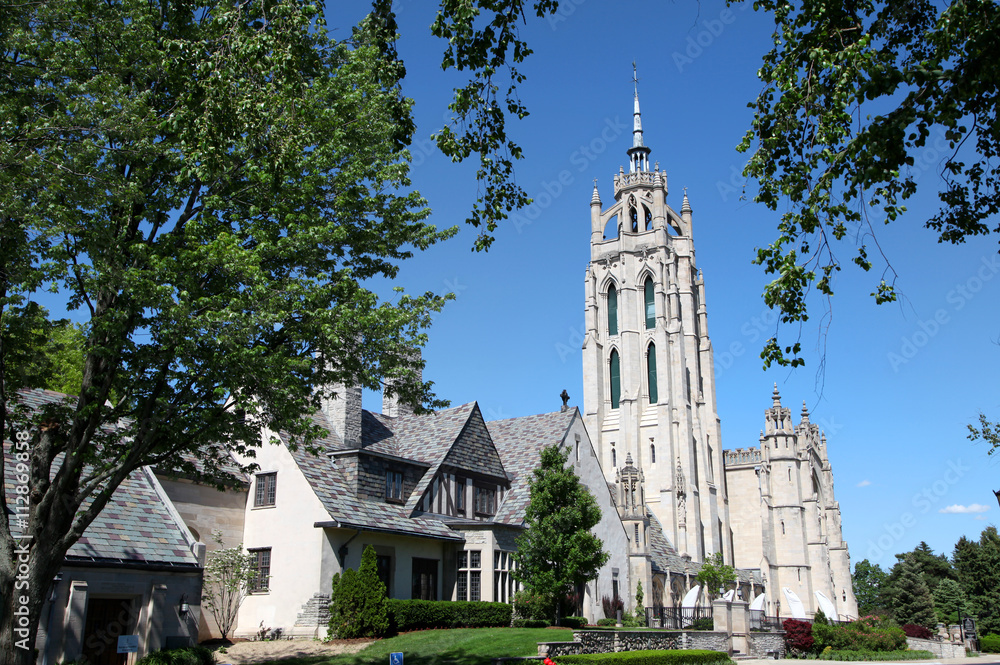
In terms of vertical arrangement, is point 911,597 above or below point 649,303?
below

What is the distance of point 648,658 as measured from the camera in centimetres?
2234

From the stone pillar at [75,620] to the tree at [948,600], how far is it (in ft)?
237

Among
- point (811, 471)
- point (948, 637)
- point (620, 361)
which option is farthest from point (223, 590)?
point (811, 471)

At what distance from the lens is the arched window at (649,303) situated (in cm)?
7088

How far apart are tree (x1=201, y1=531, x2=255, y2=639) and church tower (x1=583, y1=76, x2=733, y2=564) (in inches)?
1633

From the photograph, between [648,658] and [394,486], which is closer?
[648,658]


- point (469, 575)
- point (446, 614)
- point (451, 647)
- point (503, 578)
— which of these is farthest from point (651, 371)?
point (451, 647)

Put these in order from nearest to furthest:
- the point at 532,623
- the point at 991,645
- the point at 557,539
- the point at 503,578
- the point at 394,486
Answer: the point at 557,539
the point at 532,623
the point at 394,486
the point at 503,578
the point at 991,645

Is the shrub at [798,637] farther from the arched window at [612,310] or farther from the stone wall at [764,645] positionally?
the arched window at [612,310]

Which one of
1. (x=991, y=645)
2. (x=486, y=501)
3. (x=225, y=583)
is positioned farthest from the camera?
(x=991, y=645)

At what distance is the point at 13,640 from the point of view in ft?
38.2

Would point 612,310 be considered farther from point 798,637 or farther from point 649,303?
point 798,637

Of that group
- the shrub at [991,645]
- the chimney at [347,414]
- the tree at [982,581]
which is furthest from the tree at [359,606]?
the tree at [982,581]

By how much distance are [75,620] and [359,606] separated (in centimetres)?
837
